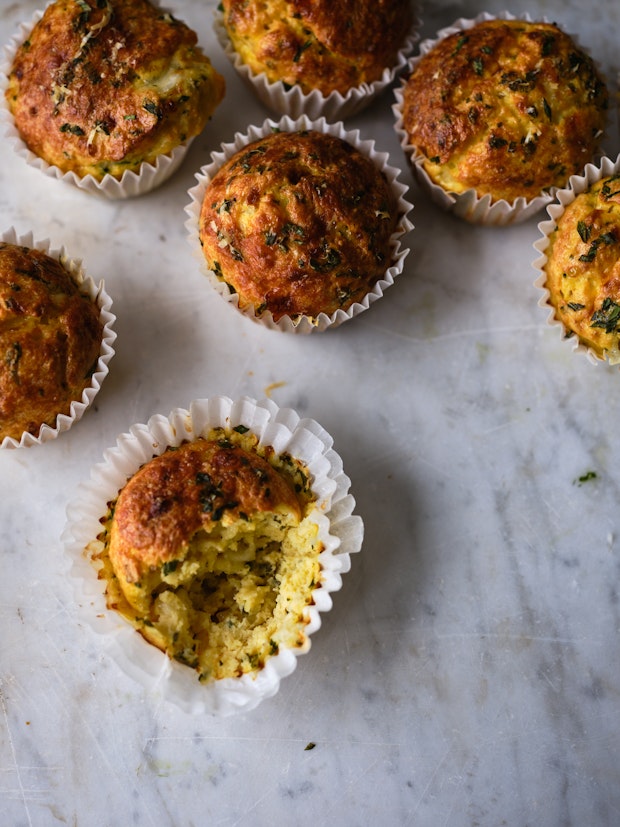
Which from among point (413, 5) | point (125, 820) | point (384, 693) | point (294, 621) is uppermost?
point (413, 5)

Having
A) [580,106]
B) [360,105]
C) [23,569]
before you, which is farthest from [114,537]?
[580,106]

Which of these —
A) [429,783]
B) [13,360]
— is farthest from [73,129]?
[429,783]

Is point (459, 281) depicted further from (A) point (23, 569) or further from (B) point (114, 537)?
(A) point (23, 569)

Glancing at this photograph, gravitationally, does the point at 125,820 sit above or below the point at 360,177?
below

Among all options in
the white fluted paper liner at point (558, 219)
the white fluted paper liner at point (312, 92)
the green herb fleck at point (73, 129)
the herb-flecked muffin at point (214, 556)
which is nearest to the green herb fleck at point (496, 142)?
the white fluted paper liner at point (558, 219)

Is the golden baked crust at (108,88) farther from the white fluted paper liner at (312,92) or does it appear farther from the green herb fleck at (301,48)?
the green herb fleck at (301,48)
